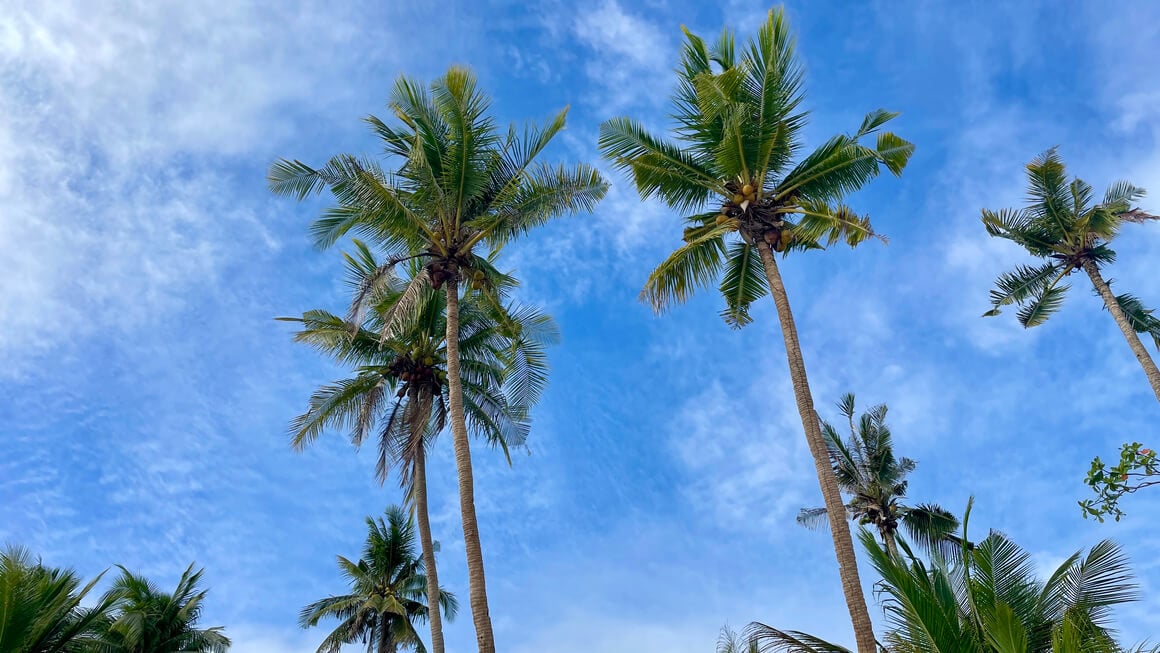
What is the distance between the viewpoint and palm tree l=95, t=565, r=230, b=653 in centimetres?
2433

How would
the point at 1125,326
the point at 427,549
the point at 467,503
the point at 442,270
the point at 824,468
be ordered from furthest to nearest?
1. the point at 1125,326
2. the point at 427,549
3. the point at 442,270
4. the point at 467,503
5. the point at 824,468

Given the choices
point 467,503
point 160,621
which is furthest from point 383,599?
point 467,503

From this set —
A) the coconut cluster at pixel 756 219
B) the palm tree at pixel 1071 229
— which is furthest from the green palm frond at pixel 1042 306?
the coconut cluster at pixel 756 219

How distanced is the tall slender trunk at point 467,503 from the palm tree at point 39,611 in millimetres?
8420

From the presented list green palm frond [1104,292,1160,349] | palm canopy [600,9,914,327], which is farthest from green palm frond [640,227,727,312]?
green palm frond [1104,292,1160,349]

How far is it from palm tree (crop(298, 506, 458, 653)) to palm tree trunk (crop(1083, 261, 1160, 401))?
23341 mm

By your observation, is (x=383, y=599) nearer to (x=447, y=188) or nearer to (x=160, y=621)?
(x=160, y=621)

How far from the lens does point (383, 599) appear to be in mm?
27312

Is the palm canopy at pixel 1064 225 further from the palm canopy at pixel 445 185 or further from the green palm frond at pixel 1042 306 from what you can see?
the palm canopy at pixel 445 185

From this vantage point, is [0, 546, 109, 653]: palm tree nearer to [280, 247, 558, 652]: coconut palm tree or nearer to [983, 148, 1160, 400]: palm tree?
[280, 247, 558, 652]: coconut palm tree

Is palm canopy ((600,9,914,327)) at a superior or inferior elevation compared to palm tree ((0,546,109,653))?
superior

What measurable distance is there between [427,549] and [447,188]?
346 inches

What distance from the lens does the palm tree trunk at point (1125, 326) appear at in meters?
20.9

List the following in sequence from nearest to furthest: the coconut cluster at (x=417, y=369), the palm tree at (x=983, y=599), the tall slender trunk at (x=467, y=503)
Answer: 1. the palm tree at (x=983, y=599)
2. the tall slender trunk at (x=467, y=503)
3. the coconut cluster at (x=417, y=369)
